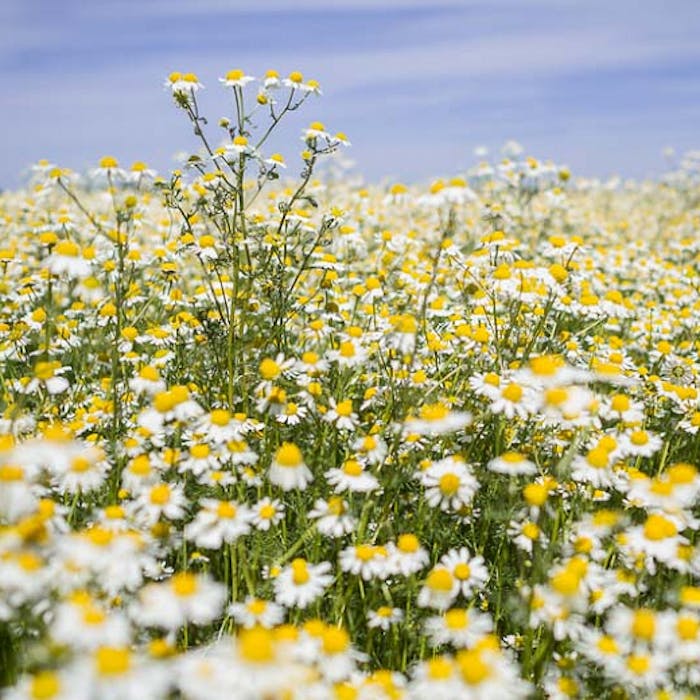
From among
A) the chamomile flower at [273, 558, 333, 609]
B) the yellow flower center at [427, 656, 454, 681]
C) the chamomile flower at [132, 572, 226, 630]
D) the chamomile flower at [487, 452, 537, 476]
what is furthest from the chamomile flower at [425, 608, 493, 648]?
the chamomile flower at [132, 572, 226, 630]

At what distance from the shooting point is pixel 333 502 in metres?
2.91

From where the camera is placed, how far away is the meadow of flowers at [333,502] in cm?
203

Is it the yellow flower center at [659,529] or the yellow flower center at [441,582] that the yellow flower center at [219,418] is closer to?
the yellow flower center at [441,582]

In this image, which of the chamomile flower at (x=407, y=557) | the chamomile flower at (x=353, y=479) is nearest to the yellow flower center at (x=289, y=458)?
the chamomile flower at (x=353, y=479)

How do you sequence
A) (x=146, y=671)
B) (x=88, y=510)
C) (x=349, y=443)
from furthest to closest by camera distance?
(x=349, y=443), (x=88, y=510), (x=146, y=671)

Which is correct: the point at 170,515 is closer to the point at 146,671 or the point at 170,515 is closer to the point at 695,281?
the point at 146,671

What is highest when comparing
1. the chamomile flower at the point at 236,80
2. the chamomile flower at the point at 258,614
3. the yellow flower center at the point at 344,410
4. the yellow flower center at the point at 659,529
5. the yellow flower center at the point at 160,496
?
the chamomile flower at the point at 236,80

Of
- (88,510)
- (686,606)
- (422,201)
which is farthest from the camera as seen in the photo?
(422,201)

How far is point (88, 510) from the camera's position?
10.7 ft

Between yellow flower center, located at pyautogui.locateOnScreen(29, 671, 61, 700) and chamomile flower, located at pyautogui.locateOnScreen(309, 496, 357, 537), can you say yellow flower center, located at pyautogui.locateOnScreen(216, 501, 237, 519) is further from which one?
yellow flower center, located at pyautogui.locateOnScreen(29, 671, 61, 700)

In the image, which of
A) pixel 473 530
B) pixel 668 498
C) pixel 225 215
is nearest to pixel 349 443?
pixel 473 530

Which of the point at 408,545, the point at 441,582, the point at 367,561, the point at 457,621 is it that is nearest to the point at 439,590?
the point at 441,582

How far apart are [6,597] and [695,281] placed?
28.6 ft

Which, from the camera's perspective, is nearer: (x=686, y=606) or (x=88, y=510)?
(x=686, y=606)
